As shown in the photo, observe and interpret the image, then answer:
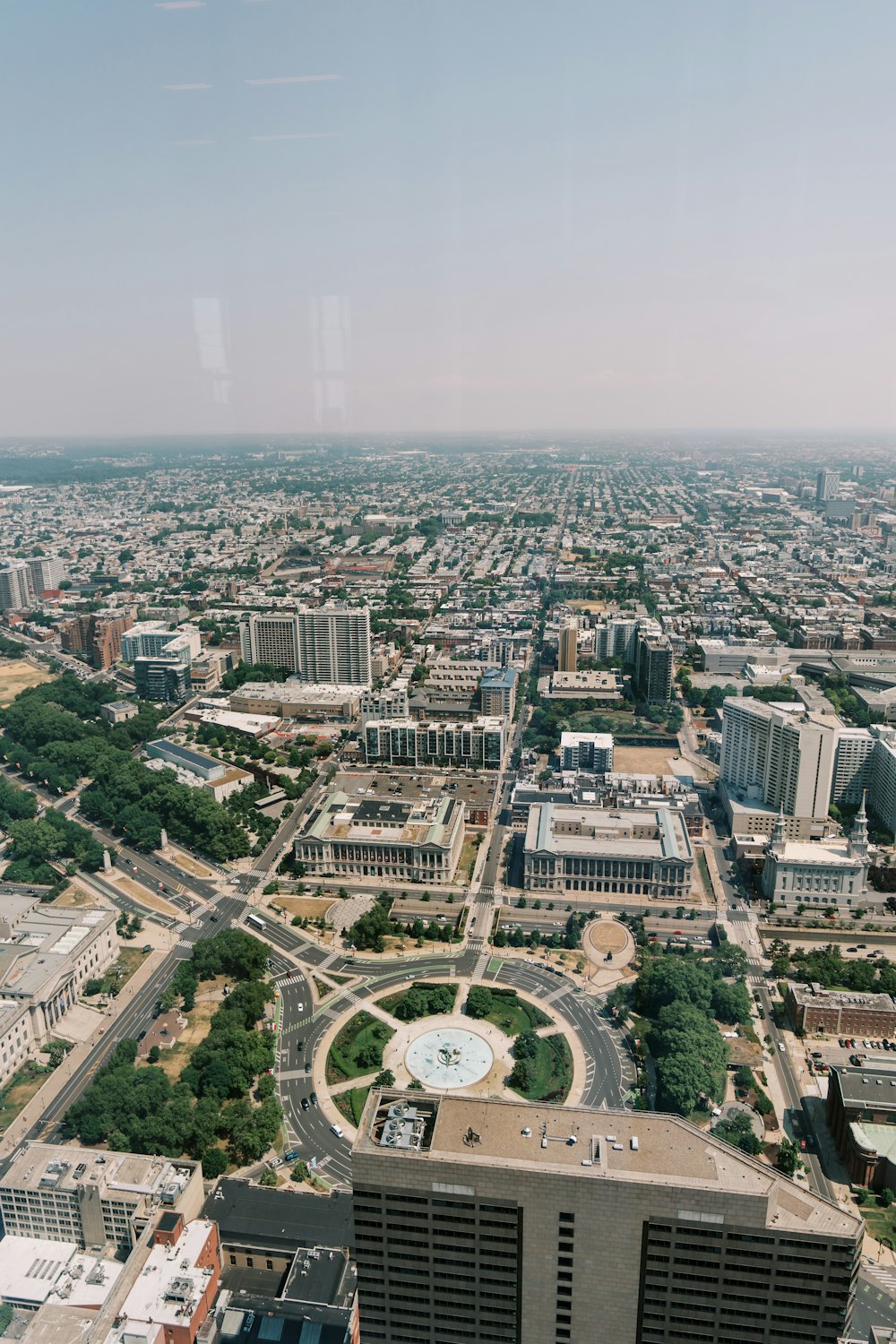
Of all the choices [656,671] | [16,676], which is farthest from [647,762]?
[16,676]

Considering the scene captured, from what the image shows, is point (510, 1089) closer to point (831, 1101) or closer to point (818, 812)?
point (831, 1101)

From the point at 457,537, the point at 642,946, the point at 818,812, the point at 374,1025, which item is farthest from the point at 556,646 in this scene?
the point at 457,537

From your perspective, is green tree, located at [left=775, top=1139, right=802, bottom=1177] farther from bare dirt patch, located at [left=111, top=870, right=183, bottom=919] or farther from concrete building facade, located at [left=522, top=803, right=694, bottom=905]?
bare dirt patch, located at [left=111, top=870, right=183, bottom=919]

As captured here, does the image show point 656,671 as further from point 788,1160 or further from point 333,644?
point 788,1160

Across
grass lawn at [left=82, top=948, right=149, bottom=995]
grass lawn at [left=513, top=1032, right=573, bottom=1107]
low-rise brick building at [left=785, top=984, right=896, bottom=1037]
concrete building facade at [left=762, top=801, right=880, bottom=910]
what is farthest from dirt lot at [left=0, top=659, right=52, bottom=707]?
low-rise brick building at [left=785, top=984, right=896, bottom=1037]

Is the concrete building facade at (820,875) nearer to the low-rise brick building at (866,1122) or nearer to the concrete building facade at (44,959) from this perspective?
the low-rise brick building at (866,1122)

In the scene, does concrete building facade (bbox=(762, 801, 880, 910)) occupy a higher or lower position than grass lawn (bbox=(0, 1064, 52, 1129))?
higher

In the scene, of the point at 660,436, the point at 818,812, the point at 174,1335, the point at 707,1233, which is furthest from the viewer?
the point at 660,436

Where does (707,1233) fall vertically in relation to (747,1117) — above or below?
above
